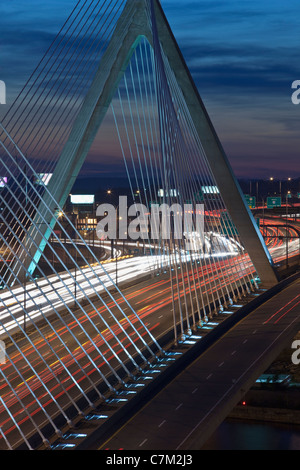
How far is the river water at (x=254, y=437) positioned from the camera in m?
31.6

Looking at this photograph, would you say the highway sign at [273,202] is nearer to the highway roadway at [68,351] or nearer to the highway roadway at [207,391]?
the highway roadway at [68,351]

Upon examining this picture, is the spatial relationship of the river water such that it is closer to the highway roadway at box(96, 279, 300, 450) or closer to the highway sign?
the highway roadway at box(96, 279, 300, 450)

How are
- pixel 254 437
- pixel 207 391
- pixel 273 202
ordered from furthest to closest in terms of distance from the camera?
pixel 273 202
pixel 254 437
pixel 207 391

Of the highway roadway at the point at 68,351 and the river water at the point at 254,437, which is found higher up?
the highway roadway at the point at 68,351

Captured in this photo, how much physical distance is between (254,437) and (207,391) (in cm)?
1289

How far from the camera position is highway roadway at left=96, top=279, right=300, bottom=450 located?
17.3m

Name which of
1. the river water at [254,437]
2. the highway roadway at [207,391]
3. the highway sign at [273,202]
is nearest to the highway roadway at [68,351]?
the highway roadway at [207,391]

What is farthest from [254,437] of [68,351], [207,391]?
[68,351]

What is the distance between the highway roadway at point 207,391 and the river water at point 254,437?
5336 millimetres

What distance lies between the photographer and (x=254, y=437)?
33062mm

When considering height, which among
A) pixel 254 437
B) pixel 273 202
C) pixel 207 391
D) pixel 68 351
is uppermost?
pixel 273 202

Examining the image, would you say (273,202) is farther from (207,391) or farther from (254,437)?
(207,391)

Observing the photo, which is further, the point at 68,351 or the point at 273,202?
the point at 273,202
